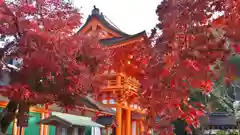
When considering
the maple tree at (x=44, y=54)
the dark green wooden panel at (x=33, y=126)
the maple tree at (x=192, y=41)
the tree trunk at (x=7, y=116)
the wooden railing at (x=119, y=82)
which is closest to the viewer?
the maple tree at (x=192, y=41)

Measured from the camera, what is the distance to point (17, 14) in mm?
7348

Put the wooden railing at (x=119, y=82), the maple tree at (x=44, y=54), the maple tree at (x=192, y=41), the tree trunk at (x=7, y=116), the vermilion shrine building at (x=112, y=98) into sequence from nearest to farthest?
1. the maple tree at (x=192, y=41)
2. the maple tree at (x=44, y=54)
3. the tree trunk at (x=7, y=116)
4. the vermilion shrine building at (x=112, y=98)
5. the wooden railing at (x=119, y=82)

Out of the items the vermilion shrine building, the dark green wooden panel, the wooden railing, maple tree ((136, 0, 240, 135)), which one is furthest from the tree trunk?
the wooden railing

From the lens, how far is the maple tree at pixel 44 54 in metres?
7.21

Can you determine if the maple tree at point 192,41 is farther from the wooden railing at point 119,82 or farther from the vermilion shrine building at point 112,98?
the wooden railing at point 119,82

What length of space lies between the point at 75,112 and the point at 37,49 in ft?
24.5

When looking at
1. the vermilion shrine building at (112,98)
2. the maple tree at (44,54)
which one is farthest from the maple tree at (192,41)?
the vermilion shrine building at (112,98)

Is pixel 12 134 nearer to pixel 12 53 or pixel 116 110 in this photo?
pixel 12 53

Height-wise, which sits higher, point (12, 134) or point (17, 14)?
point (17, 14)

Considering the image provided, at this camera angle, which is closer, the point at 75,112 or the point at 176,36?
the point at 176,36

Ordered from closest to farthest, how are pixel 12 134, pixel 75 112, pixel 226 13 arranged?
1. pixel 226 13
2. pixel 12 134
3. pixel 75 112

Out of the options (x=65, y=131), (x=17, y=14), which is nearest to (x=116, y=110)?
(x=65, y=131)

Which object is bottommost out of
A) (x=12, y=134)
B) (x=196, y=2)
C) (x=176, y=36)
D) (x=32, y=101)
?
(x=12, y=134)

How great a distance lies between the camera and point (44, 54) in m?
7.15
